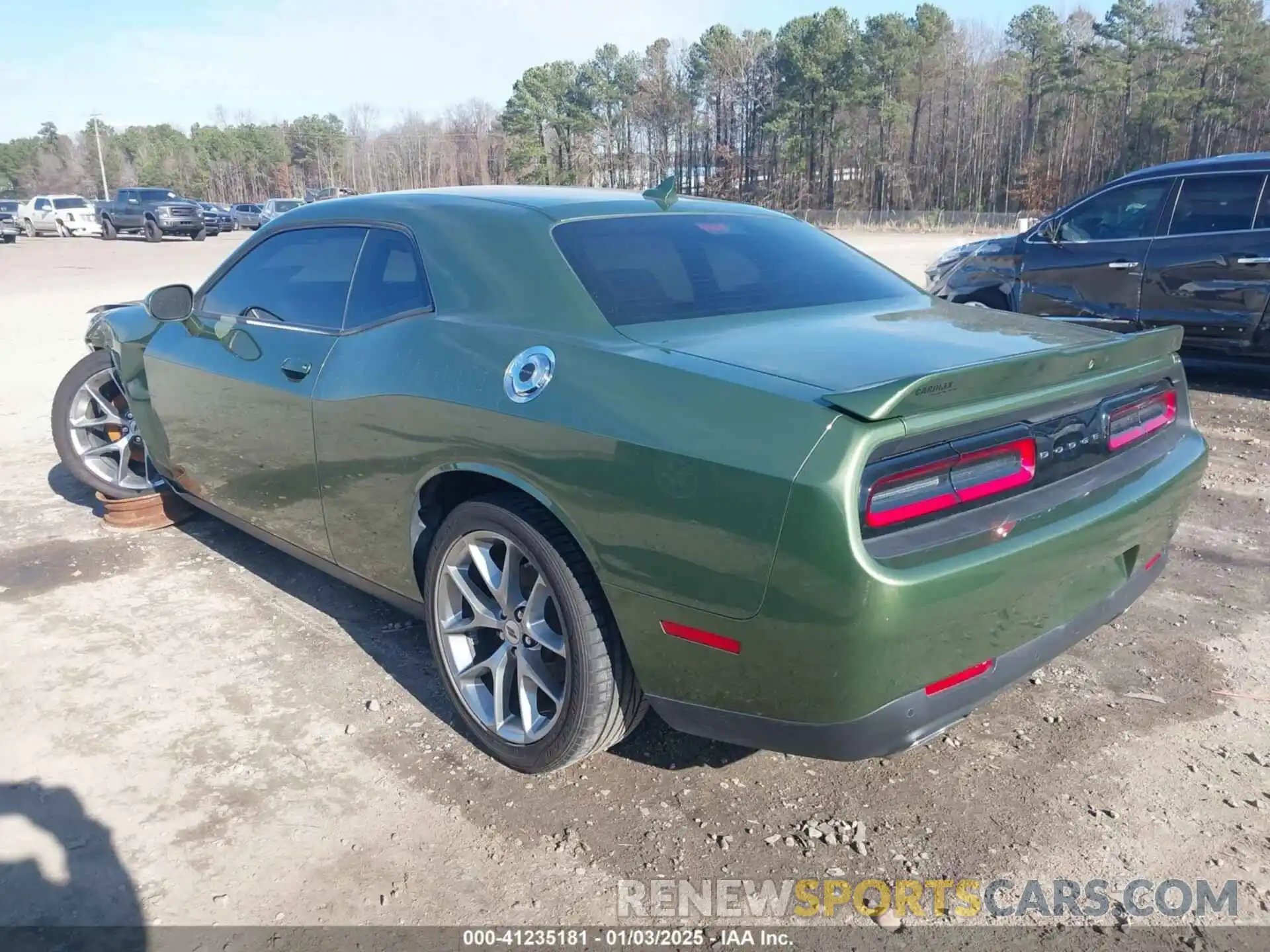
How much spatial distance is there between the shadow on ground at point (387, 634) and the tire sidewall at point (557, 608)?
0.88ft

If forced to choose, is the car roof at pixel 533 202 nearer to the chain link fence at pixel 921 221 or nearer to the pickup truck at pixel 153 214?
the pickup truck at pixel 153 214

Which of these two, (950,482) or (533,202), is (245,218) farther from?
(950,482)

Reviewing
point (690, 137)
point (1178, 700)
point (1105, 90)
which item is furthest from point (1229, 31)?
point (1178, 700)

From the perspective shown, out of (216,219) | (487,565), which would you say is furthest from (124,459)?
(216,219)

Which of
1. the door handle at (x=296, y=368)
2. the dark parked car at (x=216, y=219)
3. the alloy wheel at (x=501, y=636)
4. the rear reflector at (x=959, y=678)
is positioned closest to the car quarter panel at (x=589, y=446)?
the door handle at (x=296, y=368)

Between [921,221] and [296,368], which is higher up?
[296,368]

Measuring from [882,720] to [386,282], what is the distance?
2088 mm

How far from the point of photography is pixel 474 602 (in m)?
2.76

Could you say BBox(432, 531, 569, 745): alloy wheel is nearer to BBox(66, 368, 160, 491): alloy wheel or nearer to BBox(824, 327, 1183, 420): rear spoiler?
BBox(824, 327, 1183, 420): rear spoiler

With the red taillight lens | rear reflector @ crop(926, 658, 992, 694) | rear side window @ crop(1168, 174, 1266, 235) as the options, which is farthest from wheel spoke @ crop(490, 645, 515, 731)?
rear side window @ crop(1168, 174, 1266, 235)

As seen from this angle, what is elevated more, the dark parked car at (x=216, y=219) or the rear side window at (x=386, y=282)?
the rear side window at (x=386, y=282)

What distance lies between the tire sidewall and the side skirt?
22 cm

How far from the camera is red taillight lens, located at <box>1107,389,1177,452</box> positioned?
2.55 meters

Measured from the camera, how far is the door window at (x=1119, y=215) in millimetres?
7262
